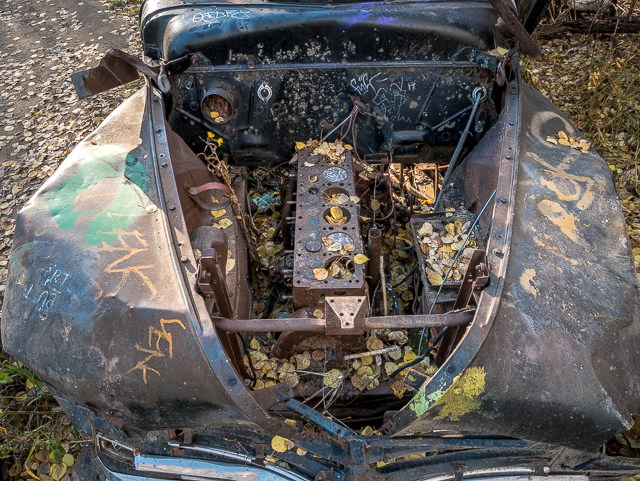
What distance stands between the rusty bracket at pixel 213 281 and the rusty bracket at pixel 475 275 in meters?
0.96

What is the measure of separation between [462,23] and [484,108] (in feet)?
1.60

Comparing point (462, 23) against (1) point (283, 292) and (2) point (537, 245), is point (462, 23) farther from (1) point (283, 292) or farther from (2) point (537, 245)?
(1) point (283, 292)

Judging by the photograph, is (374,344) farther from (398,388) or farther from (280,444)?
(280,444)

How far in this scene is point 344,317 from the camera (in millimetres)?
1844

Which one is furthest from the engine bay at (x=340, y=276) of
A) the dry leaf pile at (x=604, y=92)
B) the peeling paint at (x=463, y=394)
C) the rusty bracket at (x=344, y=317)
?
the dry leaf pile at (x=604, y=92)

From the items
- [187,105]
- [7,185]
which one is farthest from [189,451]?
[7,185]

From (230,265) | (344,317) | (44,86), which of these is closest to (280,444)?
(344,317)

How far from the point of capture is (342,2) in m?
2.88

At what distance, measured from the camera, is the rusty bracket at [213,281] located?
181cm

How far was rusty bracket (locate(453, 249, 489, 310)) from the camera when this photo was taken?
1.81m

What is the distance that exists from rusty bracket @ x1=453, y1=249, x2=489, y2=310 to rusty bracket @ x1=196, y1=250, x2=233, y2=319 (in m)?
0.96

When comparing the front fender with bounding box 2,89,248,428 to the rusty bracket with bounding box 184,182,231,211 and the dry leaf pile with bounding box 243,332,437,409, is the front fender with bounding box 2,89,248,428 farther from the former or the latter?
the dry leaf pile with bounding box 243,332,437,409

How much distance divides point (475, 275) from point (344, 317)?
538 millimetres

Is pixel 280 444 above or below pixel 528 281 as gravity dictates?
below
